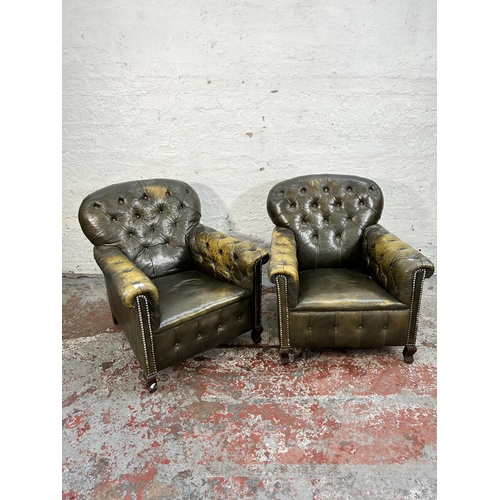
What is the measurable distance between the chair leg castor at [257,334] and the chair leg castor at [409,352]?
2.99 ft

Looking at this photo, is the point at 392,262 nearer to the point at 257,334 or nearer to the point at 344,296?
the point at 344,296

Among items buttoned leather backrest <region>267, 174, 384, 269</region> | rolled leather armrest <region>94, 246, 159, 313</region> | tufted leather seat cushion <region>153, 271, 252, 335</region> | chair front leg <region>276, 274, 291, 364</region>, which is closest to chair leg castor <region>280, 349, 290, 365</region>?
chair front leg <region>276, 274, 291, 364</region>

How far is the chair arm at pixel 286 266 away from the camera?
7.04 feet

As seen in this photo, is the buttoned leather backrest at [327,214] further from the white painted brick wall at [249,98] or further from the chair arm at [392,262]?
the white painted brick wall at [249,98]

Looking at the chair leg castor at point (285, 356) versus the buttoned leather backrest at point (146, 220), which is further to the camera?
the buttoned leather backrest at point (146, 220)

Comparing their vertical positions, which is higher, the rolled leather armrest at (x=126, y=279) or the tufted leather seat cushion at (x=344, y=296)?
the rolled leather armrest at (x=126, y=279)

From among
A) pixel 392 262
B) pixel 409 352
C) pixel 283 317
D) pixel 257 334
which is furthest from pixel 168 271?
pixel 409 352

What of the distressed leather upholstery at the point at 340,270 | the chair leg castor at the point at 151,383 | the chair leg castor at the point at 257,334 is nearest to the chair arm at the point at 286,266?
the distressed leather upholstery at the point at 340,270

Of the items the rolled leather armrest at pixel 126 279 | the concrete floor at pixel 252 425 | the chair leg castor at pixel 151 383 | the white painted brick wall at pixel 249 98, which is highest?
the white painted brick wall at pixel 249 98

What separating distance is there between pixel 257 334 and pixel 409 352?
95 centimetres

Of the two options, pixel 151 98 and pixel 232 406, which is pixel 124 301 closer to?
pixel 232 406

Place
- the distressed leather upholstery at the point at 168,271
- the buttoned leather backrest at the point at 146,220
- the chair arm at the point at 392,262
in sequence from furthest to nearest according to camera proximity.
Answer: the buttoned leather backrest at the point at 146,220 → the chair arm at the point at 392,262 → the distressed leather upholstery at the point at 168,271

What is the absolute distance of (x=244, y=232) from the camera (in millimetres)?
3398

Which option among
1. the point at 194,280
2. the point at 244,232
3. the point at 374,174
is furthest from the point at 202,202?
Answer: the point at 374,174
